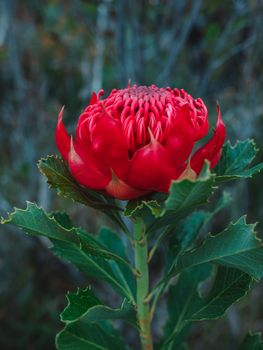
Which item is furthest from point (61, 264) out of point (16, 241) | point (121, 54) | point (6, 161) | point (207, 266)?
point (6, 161)

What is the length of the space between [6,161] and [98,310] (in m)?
4.63

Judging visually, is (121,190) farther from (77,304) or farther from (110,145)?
(77,304)

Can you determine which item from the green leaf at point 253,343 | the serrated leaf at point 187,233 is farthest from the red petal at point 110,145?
the green leaf at point 253,343

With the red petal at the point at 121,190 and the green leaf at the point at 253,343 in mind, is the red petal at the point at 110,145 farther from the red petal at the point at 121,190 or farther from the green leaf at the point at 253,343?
the green leaf at the point at 253,343

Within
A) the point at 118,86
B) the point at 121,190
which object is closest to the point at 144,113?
the point at 121,190

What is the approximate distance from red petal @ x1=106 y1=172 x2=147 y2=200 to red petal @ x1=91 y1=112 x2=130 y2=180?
0.06 feet

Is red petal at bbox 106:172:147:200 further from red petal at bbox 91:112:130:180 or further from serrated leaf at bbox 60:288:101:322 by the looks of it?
serrated leaf at bbox 60:288:101:322

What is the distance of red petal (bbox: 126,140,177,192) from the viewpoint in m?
1.02

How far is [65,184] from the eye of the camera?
3.83ft

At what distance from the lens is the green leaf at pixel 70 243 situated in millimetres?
1130

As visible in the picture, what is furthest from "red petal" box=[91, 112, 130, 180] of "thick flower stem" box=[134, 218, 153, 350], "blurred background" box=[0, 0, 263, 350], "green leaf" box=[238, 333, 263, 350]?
"blurred background" box=[0, 0, 263, 350]

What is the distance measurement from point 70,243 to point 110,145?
38 centimetres

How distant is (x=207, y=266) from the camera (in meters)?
1.64

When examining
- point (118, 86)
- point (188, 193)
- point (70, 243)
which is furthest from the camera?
point (118, 86)
